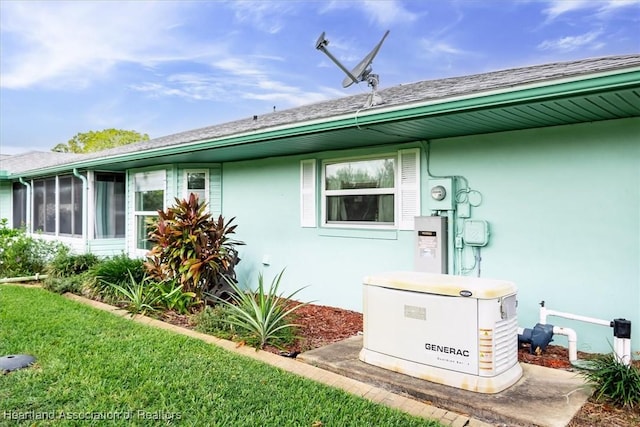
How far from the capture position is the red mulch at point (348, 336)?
2775 mm

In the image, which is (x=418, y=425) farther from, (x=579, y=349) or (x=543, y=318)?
(x=579, y=349)

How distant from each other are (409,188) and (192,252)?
3041mm

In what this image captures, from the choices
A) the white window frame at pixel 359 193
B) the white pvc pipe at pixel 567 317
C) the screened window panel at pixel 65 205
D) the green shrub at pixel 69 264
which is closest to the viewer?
the white pvc pipe at pixel 567 317

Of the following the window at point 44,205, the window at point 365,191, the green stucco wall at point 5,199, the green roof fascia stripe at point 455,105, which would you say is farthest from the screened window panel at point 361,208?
the green stucco wall at point 5,199

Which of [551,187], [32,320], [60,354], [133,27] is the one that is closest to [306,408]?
[60,354]

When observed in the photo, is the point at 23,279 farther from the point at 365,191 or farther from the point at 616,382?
the point at 616,382

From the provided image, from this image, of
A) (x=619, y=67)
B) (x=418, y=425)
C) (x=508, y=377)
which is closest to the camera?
(x=418, y=425)

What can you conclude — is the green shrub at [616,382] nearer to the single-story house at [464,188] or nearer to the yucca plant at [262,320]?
the single-story house at [464,188]

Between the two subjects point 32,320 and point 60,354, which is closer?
point 60,354

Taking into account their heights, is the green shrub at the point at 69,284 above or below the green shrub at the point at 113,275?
below

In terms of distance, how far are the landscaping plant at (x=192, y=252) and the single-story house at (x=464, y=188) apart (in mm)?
1040

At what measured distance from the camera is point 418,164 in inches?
210

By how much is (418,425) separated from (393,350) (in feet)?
2.91

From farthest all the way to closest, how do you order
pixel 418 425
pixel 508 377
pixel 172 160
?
1. pixel 172 160
2. pixel 508 377
3. pixel 418 425
